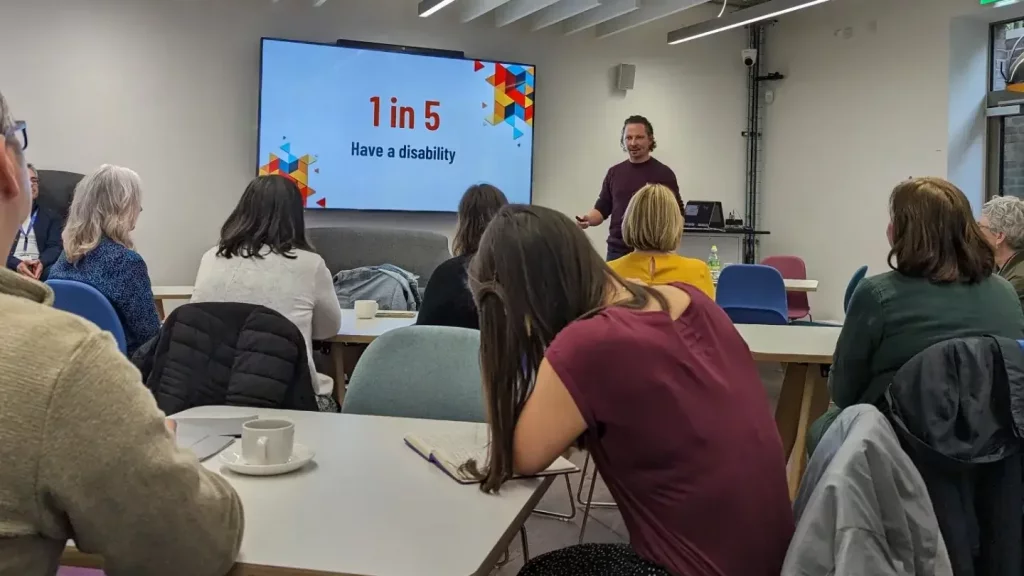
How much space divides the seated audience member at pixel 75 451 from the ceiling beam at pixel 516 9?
229 inches

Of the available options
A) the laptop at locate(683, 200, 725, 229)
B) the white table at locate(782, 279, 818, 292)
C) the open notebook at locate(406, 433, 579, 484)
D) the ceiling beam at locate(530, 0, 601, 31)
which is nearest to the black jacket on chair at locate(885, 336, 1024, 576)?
the open notebook at locate(406, 433, 579, 484)

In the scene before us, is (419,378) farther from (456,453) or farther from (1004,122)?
(1004,122)

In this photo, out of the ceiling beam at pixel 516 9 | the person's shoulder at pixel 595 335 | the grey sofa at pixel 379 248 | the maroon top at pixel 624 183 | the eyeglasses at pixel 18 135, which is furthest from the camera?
the ceiling beam at pixel 516 9

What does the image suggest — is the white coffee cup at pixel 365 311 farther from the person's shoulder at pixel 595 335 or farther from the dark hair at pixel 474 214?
the person's shoulder at pixel 595 335

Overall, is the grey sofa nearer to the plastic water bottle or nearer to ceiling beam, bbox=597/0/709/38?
the plastic water bottle

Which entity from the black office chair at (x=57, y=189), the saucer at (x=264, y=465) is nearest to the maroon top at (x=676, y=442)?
the saucer at (x=264, y=465)

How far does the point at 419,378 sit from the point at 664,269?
1360mm

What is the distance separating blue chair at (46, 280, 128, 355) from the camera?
8.46ft

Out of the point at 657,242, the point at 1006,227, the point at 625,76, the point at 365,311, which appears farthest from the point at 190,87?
the point at 1006,227

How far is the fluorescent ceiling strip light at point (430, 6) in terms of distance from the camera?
19.4 feet

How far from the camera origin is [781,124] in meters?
7.84

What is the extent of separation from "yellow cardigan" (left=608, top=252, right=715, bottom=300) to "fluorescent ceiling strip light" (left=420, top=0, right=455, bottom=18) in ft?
11.1

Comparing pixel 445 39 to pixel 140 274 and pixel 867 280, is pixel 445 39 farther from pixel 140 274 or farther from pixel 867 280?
pixel 867 280

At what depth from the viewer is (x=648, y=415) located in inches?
48.8
